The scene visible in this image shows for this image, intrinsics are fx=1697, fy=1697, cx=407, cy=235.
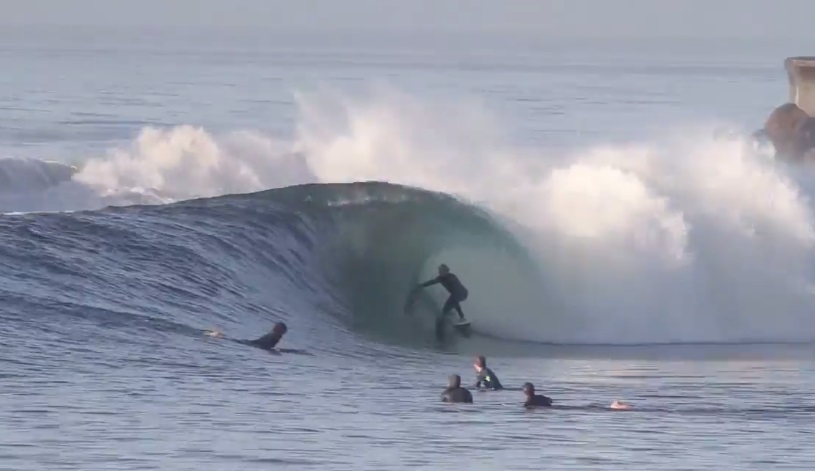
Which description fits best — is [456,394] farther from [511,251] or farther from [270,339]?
[511,251]

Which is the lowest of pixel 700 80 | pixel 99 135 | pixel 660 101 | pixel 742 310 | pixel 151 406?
pixel 151 406

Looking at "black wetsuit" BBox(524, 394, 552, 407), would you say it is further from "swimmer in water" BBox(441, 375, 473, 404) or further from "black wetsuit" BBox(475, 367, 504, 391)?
"black wetsuit" BBox(475, 367, 504, 391)

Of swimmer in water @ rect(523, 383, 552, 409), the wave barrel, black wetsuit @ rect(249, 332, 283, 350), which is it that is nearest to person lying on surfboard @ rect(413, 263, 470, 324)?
black wetsuit @ rect(249, 332, 283, 350)

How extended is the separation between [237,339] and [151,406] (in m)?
4.06

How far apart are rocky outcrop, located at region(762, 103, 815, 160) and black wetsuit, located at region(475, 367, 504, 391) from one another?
70.2ft

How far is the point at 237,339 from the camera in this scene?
18.3 metres

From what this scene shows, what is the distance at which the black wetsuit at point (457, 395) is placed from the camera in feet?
52.0

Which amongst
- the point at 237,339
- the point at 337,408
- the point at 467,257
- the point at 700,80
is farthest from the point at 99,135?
the point at 700,80

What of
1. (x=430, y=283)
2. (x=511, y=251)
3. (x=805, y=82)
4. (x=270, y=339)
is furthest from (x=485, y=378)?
(x=805, y=82)

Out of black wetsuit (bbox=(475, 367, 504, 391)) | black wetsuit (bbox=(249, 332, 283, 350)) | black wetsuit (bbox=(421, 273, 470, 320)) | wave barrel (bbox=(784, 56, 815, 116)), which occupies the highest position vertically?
wave barrel (bbox=(784, 56, 815, 116))

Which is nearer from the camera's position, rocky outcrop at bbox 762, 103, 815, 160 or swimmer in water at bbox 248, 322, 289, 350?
swimmer in water at bbox 248, 322, 289, 350

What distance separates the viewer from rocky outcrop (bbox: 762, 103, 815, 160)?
3741 centimetres

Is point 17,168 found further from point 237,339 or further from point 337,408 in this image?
point 337,408

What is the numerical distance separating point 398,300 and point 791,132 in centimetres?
1747
